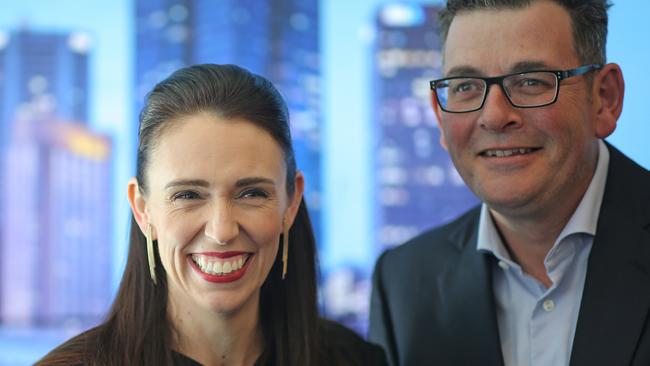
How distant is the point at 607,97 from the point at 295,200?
956 mm

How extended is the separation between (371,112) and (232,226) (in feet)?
11.4

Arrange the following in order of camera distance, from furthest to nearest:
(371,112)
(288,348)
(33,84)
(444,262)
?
1. (33,84)
2. (371,112)
3. (444,262)
4. (288,348)

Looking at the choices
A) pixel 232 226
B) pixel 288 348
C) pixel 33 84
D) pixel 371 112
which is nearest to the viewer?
pixel 232 226

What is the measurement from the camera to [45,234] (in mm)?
5355

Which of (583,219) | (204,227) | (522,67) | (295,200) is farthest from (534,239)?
(204,227)

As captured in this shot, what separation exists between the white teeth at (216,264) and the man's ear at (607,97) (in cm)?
109

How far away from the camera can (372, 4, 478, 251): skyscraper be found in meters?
5.19

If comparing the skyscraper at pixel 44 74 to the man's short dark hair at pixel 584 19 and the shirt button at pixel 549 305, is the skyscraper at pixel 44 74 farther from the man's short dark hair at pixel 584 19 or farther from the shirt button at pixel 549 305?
the shirt button at pixel 549 305

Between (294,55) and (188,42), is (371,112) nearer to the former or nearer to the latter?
(294,55)

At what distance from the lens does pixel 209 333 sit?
6.01ft

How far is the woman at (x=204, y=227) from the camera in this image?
5.52 feet

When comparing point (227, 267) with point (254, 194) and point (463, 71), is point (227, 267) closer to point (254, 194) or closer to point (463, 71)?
point (254, 194)

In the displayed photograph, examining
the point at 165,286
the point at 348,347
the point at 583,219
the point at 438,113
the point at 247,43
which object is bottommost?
the point at 348,347

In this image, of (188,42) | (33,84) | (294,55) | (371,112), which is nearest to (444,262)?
(371,112)
